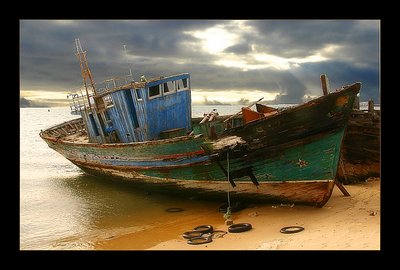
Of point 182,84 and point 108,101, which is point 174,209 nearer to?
point 182,84

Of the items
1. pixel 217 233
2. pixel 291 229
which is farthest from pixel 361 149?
pixel 217 233

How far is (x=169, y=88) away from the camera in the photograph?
41.3 ft

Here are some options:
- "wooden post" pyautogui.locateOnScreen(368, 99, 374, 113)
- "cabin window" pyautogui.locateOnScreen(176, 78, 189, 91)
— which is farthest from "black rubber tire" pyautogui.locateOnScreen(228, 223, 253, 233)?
"cabin window" pyautogui.locateOnScreen(176, 78, 189, 91)

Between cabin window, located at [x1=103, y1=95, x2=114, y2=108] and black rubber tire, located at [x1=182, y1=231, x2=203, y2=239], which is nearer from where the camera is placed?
black rubber tire, located at [x1=182, y1=231, x2=203, y2=239]

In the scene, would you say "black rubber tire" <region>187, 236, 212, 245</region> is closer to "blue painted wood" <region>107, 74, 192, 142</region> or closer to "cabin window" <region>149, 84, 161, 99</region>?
"blue painted wood" <region>107, 74, 192, 142</region>

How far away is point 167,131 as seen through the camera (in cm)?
1268

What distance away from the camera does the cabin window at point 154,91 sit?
40.1 ft

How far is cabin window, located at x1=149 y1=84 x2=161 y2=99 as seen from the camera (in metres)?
12.2

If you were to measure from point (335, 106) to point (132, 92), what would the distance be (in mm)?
6305

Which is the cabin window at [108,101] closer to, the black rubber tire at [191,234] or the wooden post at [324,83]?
the black rubber tire at [191,234]

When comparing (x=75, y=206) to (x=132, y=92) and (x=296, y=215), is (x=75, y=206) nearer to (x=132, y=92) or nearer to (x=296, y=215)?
(x=132, y=92)

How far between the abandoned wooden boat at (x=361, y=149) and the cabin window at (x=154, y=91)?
5.78 meters

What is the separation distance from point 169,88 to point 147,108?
3.26 feet
